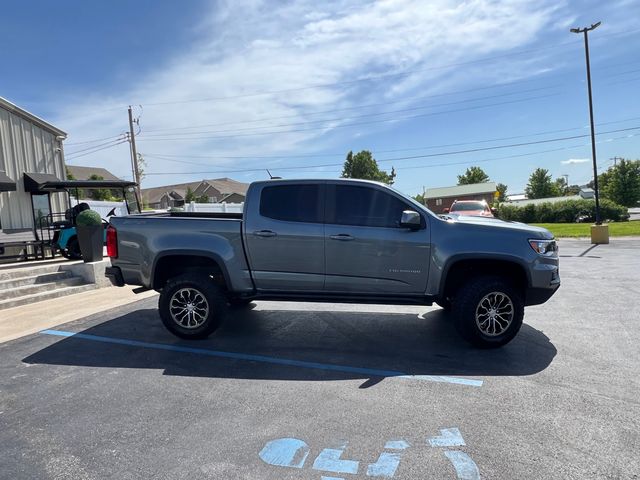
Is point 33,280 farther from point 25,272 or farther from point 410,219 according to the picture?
point 410,219

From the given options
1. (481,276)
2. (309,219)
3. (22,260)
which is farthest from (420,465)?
(22,260)

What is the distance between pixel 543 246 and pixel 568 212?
38.7 m

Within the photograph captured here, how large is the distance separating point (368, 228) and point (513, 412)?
2571 mm

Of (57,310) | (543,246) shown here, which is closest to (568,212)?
(543,246)

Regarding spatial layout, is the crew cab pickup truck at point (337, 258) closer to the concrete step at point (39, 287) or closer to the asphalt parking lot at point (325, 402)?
the asphalt parking lot at point (325, 402)

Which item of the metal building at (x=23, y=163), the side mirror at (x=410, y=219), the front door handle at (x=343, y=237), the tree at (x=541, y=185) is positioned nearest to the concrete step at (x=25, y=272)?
the metal building at (x=23, y=163)

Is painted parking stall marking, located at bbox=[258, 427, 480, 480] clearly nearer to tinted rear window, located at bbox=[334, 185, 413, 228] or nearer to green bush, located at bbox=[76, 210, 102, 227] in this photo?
tinted rear window, located at bbox=[334, 185, 413, 228]

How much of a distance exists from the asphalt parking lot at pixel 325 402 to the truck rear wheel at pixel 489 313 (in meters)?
0.19

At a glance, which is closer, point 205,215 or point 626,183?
point 205,215

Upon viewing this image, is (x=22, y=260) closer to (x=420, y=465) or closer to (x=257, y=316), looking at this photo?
(x=257, y=316)

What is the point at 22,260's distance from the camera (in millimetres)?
12031

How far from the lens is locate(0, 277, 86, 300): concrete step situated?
846cm

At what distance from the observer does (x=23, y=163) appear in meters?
14.0

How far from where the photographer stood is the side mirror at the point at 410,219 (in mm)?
5234
